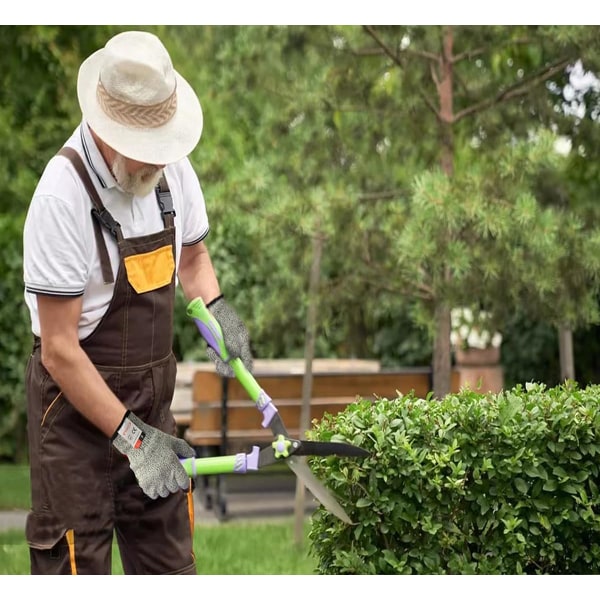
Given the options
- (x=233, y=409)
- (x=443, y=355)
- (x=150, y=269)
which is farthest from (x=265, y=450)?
(x=233, y=409)

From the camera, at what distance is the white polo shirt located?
257 cm

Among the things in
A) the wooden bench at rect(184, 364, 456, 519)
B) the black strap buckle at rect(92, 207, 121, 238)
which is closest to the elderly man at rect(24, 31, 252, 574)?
the black strap buckle at rect(92, 207, 121, 238)

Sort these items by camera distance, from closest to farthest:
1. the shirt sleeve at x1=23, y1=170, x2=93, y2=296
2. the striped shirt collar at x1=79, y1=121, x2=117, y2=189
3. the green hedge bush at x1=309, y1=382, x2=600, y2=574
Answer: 1. the shirt sleeve at x1=23, y1=170, x2=93, y2=296
2. the striped shirt collar at x1=79, y1=121, x2=117, y2=189
3. the green hedge bush at x1=309, y1=382, x2=600, y2=574

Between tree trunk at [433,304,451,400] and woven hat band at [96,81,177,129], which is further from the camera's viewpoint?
tree trunk at [433,304,451,400]

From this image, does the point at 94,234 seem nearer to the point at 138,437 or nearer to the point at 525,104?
the point at 138,437

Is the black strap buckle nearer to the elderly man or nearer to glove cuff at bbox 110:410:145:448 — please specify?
the elderly man

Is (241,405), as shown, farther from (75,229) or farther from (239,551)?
(75,229)

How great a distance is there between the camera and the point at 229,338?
2.99m

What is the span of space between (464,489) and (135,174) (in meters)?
1.45

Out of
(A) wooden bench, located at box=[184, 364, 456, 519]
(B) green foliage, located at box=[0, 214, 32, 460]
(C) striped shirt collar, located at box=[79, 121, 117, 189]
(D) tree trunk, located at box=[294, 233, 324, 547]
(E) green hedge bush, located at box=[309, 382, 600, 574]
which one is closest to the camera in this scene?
(C) striped shirt collar, located at box=[79, 121, 117, 189]

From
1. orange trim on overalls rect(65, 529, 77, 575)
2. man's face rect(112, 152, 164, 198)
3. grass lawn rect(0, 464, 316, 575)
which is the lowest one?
grass lawn rect(0, 464, 316, 575)

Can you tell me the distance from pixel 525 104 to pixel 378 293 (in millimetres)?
1334

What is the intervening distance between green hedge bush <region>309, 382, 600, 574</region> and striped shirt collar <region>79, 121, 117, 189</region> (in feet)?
3.45
